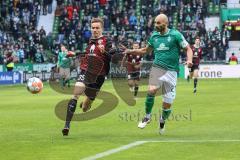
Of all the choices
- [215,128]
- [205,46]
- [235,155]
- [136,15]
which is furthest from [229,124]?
[136,15]

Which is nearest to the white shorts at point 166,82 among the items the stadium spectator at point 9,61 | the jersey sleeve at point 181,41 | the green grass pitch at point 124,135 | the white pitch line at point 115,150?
the jersey sleeve at point 181,41

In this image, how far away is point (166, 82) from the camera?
15.2 metres

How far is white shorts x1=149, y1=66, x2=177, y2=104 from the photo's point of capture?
1516cm

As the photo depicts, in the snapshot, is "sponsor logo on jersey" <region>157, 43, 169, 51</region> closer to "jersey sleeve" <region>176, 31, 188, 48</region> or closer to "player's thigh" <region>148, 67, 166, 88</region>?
"jersey sleeve" <region>176, 31, 188, 48</region>

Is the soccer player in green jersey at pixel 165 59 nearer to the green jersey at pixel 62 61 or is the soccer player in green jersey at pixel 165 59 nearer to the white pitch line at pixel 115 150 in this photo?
the white pitch line at pixel 115 150

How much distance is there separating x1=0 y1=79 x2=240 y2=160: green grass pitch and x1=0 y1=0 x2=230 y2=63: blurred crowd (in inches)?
1140

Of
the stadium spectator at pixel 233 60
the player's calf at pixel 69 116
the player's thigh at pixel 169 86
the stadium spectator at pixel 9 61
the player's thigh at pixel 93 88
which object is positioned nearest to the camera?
the player's calf at pixel 69 116

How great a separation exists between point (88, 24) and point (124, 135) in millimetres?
41396

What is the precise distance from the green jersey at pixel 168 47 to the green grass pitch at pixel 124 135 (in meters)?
1.60

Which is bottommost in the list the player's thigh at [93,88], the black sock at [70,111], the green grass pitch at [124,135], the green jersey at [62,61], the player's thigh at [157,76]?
the green jersey at [62,61]

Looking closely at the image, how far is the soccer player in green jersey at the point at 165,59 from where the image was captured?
14883mm

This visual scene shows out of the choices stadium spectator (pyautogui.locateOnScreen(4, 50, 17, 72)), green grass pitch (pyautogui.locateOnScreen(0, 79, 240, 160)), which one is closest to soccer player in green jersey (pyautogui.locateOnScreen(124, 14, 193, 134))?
green grass pitch (pyautogui.locateOnScreen(0, 79, 240, 160))

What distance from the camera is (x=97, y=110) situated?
2239 cm

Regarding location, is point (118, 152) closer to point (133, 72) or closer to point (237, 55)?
point (133, 72)
